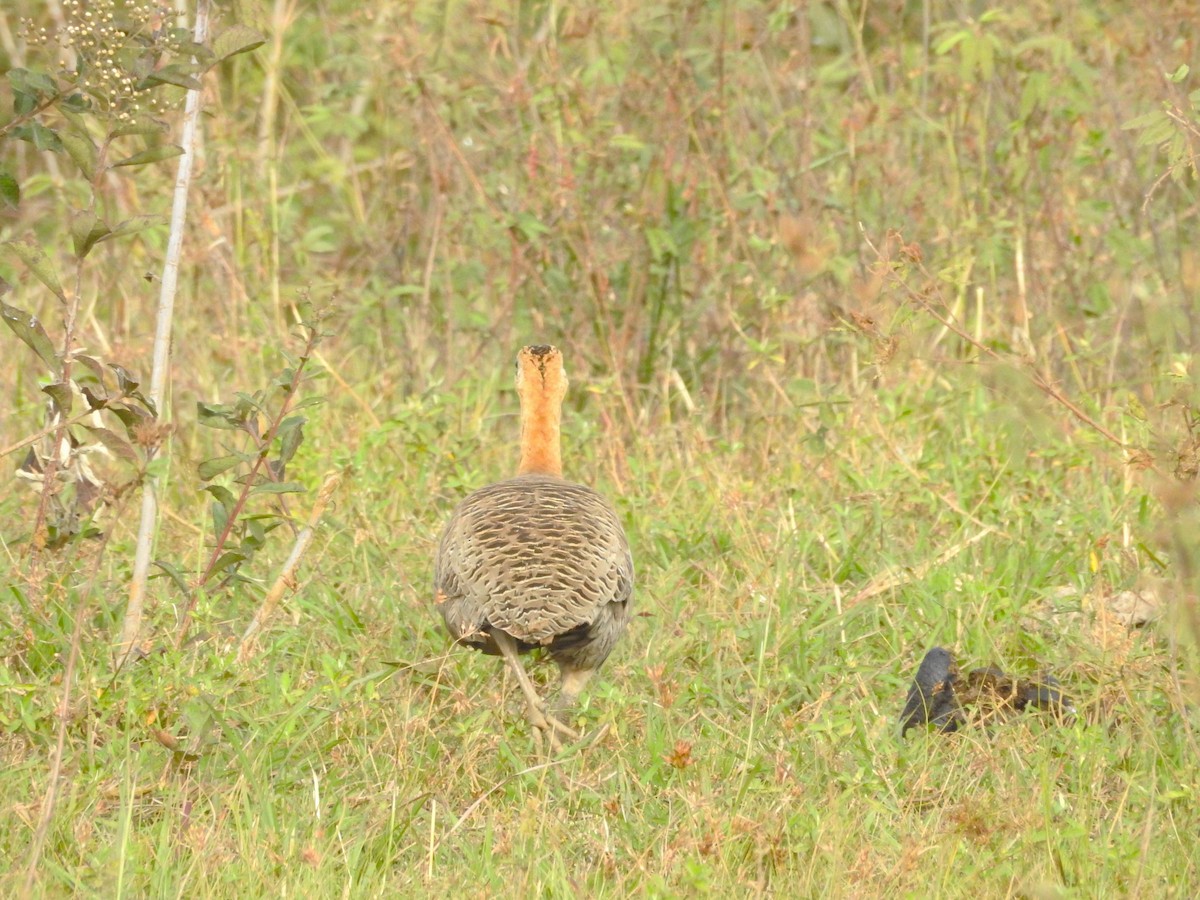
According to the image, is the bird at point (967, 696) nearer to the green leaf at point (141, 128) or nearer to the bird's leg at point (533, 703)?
the bird's leg at point (533, 703)

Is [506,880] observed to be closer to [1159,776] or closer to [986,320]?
[1159,776]

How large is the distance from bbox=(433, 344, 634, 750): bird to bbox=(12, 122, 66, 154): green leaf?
146 centimetres

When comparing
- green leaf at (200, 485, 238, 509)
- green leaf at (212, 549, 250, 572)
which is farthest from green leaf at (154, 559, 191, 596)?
green leaf at (200, 485, 238, 509)

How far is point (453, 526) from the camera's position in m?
4.91

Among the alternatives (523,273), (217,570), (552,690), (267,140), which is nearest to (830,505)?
(552,690)

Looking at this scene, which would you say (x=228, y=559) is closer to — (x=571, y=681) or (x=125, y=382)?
(x=125, y=382)

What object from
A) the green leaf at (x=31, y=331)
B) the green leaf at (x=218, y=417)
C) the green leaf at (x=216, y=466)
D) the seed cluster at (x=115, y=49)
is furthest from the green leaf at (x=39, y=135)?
the green leaf at (x=216, y=466)

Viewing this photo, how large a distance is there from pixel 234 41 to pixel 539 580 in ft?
4.95

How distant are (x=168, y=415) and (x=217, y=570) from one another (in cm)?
181

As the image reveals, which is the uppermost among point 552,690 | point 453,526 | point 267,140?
point 267,140

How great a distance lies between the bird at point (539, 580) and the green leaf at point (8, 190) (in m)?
1.44

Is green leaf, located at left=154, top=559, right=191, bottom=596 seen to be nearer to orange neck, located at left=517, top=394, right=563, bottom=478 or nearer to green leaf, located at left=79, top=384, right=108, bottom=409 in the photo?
green leaf, located at left=79, top=384, right=108, bottom=409

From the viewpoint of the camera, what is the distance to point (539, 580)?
4426mm

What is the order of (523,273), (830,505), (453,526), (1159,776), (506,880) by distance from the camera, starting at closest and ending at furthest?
(506,880) → (1159,776) → (453,526) → (830,505) → (523,273)
